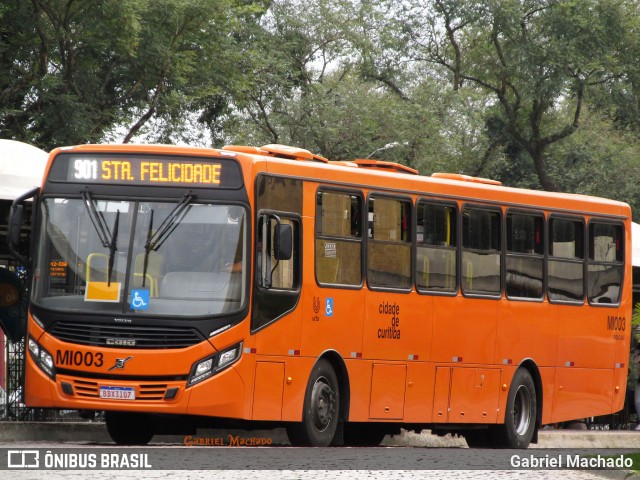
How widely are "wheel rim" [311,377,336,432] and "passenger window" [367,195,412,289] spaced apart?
1463 millimetres

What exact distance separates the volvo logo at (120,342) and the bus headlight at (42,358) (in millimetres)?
678

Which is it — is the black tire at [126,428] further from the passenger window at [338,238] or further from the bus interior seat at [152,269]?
the passenger window at [338,238]

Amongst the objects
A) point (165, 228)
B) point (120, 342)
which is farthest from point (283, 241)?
point (120, 342)

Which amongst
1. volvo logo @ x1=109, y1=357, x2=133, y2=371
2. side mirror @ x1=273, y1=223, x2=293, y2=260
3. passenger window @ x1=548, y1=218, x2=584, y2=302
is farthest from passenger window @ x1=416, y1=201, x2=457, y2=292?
volvo logo @ x1=109, y1=357, x2=133, y2=371

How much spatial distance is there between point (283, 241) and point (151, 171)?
1.57 m

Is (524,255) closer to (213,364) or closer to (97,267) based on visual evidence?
(213,364)

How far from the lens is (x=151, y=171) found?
15602 mm

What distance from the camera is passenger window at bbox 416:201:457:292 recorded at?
18.5 metres

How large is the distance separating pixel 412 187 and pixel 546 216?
3277 mm

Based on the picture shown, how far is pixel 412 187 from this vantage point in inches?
726

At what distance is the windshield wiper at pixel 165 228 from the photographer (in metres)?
15.2

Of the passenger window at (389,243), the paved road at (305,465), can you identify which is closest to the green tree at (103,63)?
the passenger window at (389,243)

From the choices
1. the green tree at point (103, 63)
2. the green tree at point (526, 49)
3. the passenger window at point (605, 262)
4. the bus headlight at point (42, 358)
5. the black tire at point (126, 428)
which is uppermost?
the green tree at point (526, 49)

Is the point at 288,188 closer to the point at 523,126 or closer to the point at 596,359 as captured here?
the point at 596,359
